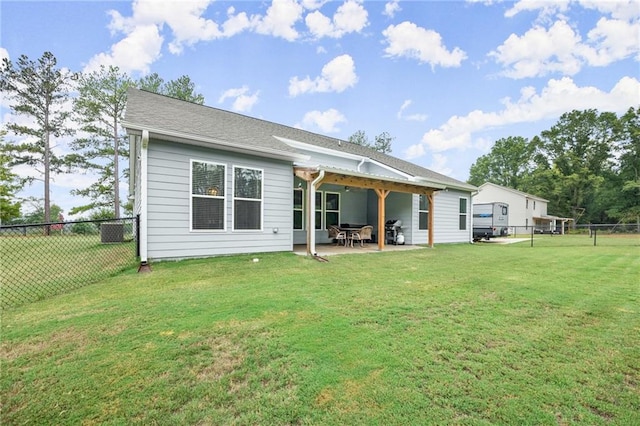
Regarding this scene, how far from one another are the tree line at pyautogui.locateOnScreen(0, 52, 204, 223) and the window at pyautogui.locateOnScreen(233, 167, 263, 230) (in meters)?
18.0

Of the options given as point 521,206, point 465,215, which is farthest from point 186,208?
point 521,206

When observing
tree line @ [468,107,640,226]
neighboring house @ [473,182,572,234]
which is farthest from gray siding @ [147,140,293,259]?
tree line @ [468,107,640,226]

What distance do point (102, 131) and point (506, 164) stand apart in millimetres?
51189

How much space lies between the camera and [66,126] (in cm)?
2011

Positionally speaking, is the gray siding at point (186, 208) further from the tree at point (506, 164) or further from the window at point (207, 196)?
the tree at point (506, 164)

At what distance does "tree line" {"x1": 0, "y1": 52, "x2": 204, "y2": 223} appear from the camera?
722 inches

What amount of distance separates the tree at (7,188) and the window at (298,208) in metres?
19.2

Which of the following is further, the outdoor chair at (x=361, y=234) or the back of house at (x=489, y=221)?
the back of house at (x=489, y=221)

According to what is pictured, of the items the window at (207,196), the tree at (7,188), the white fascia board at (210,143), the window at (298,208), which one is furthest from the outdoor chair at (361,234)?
the tree at (7,188)

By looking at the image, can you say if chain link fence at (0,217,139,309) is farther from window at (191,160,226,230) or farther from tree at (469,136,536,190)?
tree at (469,136,536,190)


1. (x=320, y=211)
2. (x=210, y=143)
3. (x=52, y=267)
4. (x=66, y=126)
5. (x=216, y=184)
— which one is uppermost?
(x=66, y=126)

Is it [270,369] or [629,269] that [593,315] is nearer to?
[270,369]

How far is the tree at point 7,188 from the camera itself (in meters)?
18.1

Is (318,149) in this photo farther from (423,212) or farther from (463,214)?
(463,214)
